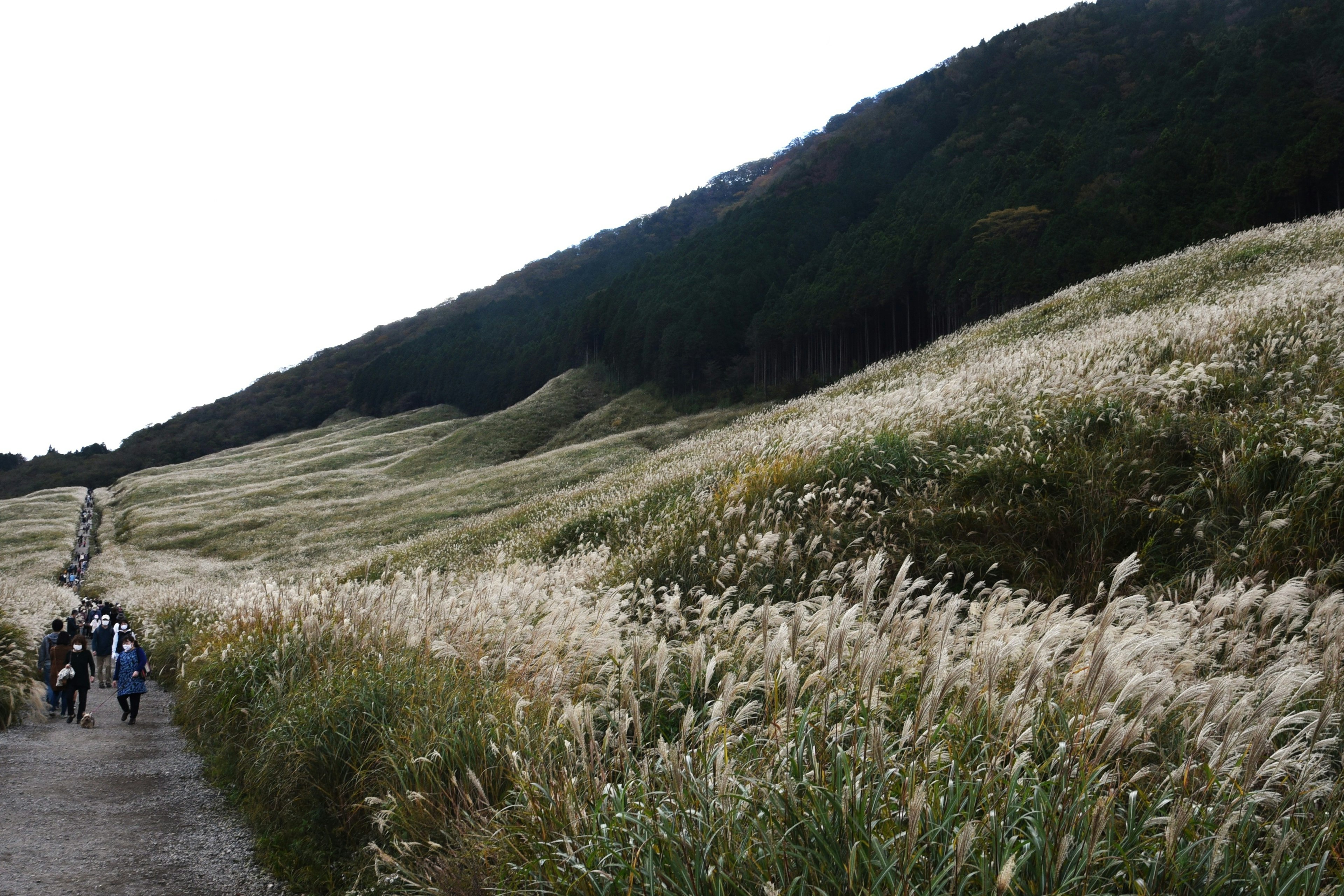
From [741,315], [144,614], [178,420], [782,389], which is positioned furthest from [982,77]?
[178,420]

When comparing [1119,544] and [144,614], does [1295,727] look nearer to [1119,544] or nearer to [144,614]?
[1119,544]

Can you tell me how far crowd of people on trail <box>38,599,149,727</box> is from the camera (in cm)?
1034

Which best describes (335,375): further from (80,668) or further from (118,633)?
(80,668)

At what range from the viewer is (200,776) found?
22.5 feet

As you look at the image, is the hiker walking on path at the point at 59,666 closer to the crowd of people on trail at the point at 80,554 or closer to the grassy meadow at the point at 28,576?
the grassy meadow at the point at 28,576

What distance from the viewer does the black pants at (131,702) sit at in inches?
407

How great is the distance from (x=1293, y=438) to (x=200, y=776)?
10.2 metres

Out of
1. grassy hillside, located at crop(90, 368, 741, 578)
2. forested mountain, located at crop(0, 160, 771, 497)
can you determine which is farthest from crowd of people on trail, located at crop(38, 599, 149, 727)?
forested mountain, located at crop(0, 160, 771, 497)

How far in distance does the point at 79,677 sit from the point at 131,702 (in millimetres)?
839

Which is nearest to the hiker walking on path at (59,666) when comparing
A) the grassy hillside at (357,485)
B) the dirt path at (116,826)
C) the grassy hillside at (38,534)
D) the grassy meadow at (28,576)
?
the grassy meadow at (28,576)

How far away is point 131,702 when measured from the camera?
10438 mm

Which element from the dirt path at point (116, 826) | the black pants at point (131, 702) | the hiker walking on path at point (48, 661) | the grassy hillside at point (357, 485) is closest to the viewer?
the dirt path at point (116, 826)

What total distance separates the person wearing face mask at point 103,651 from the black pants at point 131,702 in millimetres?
4789

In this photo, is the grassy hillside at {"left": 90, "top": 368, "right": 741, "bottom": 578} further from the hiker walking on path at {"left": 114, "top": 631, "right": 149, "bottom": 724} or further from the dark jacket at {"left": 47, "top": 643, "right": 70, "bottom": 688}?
the hiker walking on path at {"left": 114, "top": 631, "right": 149, "bottom": 724}
